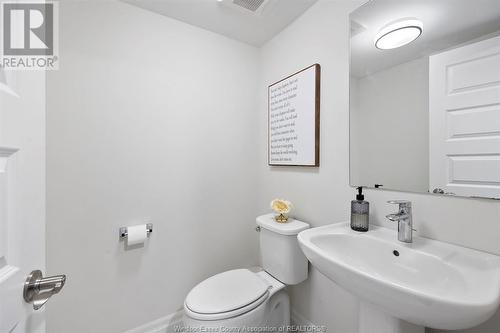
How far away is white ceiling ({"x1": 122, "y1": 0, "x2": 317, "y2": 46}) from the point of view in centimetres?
132

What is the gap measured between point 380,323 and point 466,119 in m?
0.82

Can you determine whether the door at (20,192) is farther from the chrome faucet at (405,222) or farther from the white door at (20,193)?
the chrome faucet at (405,222)

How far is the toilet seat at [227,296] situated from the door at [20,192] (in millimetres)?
709

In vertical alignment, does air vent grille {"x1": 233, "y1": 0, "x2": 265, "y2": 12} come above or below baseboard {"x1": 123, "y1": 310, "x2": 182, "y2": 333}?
above

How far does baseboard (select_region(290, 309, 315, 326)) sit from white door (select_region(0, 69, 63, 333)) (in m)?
1.39

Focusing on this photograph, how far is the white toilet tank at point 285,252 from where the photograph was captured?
1.27 m

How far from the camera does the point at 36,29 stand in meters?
0.55

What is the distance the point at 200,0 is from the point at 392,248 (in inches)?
66.0

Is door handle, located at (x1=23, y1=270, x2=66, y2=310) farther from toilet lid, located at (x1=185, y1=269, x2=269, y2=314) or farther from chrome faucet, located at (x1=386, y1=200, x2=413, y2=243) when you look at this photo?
chrome faucet, located at (x1=386, y1=200, x2=413, y2=243)

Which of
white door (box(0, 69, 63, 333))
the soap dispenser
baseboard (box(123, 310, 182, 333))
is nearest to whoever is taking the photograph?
white door (box(0, 69, 63, 333))

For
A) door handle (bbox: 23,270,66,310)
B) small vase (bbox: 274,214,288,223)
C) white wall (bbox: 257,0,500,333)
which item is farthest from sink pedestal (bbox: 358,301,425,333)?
door handle (bbox: 23,270,66,310)

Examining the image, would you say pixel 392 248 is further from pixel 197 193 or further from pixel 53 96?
pixel 53 96

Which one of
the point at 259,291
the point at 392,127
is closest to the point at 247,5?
the point at 392,127

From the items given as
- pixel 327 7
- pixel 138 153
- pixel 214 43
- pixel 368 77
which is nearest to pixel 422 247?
pixel 368 77
